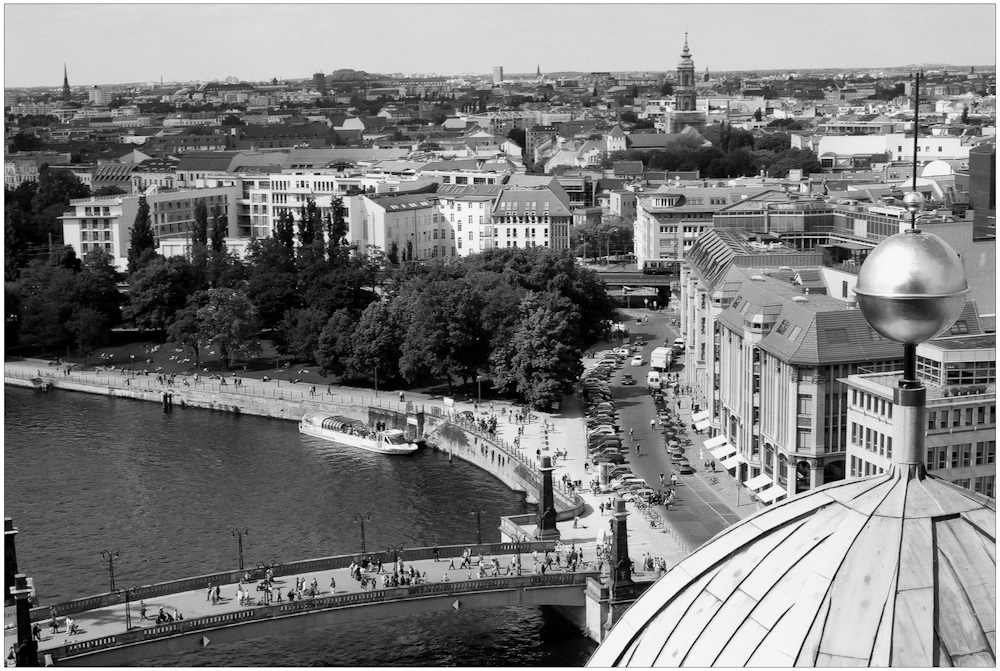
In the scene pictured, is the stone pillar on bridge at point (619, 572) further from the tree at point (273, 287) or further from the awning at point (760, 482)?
the tree at point (273, 287)

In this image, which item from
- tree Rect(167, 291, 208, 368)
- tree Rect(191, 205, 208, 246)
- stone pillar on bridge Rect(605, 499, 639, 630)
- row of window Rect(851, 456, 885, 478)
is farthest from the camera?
tree Rect(191, 205, 208, 246)

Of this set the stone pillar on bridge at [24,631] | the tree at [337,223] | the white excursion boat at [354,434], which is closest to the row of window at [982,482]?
the stone pillar on bridge at [24,631]

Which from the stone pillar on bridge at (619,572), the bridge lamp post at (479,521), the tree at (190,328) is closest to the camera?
the stone pillar on bridge at (619,572)

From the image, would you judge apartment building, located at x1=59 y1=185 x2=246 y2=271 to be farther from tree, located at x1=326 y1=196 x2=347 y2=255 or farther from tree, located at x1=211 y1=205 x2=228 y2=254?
tree, located at x1=326 y1=196 x2=347 y2=255

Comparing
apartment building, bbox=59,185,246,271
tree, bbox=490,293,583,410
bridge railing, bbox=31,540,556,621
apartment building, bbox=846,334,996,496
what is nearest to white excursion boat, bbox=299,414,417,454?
tree, bbox=490,293,583,410

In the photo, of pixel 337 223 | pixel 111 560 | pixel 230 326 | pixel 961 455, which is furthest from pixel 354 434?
pixel 337 223

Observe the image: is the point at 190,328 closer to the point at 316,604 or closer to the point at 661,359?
the point at 661,359
